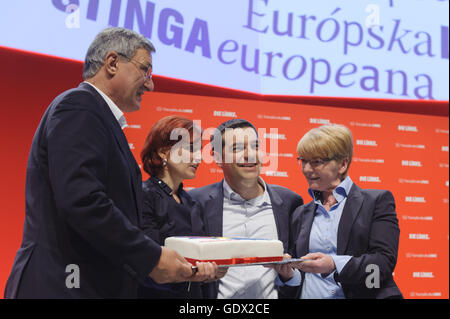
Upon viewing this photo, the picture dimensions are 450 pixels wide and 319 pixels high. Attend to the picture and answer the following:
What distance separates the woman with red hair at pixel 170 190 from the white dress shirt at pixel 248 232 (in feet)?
0.55

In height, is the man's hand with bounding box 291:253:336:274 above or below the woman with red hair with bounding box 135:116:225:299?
below

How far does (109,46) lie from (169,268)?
0.87m

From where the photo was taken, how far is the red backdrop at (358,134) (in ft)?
10.1

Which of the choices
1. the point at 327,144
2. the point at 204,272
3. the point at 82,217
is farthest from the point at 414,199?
the point at 82,217

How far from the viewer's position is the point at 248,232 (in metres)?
2.35

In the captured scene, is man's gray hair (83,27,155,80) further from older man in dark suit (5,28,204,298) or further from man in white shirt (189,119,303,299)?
man in white shirt (189,119,303,299)

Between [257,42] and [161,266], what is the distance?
2.92 m

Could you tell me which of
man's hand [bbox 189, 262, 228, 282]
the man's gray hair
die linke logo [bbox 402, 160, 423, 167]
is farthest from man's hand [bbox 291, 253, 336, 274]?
die linke logo [bbox 402, 160, 423, 167]

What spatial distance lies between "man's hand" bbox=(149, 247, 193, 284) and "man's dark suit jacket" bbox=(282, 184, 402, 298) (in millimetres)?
912

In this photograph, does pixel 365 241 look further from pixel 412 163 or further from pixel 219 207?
pixel 412 163

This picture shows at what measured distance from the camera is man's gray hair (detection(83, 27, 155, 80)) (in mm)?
1656

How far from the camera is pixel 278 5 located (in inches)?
160
